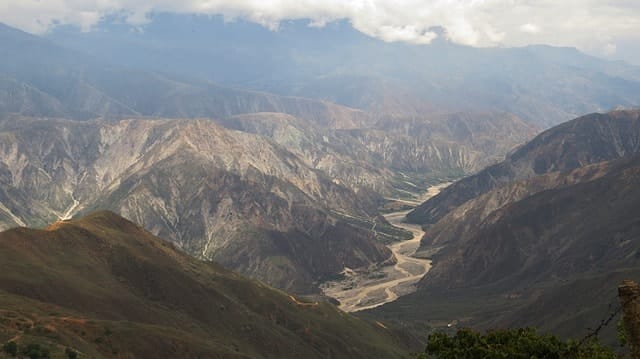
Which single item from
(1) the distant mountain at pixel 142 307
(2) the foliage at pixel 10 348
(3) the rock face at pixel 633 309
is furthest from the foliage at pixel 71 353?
(3) the rock face at pixel 633 309

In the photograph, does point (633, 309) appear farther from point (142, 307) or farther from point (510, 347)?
point (142, 307)

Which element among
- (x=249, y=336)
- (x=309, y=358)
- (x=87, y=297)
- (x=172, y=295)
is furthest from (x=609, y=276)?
(x=87, y=297)

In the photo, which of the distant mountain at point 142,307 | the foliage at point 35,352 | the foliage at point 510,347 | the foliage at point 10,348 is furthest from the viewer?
the distant mountain at point 142,307

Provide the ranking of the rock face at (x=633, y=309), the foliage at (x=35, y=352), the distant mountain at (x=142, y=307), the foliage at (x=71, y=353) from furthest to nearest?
the distant mountain at (x=142, y=307), the foliage at (x=71, y=353), the foliage at (x=35, y=352), the rock face at (x=633, y=309)

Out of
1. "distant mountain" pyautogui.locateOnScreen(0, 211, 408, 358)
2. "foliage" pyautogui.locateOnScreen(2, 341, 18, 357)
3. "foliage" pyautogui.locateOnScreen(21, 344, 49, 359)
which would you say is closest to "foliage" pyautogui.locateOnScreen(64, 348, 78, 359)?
"distant mountain" pyautogui.locateOnScreen(0, 211, 408, 358)

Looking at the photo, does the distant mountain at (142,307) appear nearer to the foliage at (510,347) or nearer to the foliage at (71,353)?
the foliage at (71,353)

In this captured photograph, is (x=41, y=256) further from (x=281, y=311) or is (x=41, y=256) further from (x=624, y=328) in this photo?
(x=624, y=328)

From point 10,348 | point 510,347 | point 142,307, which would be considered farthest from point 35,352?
point 510,347
